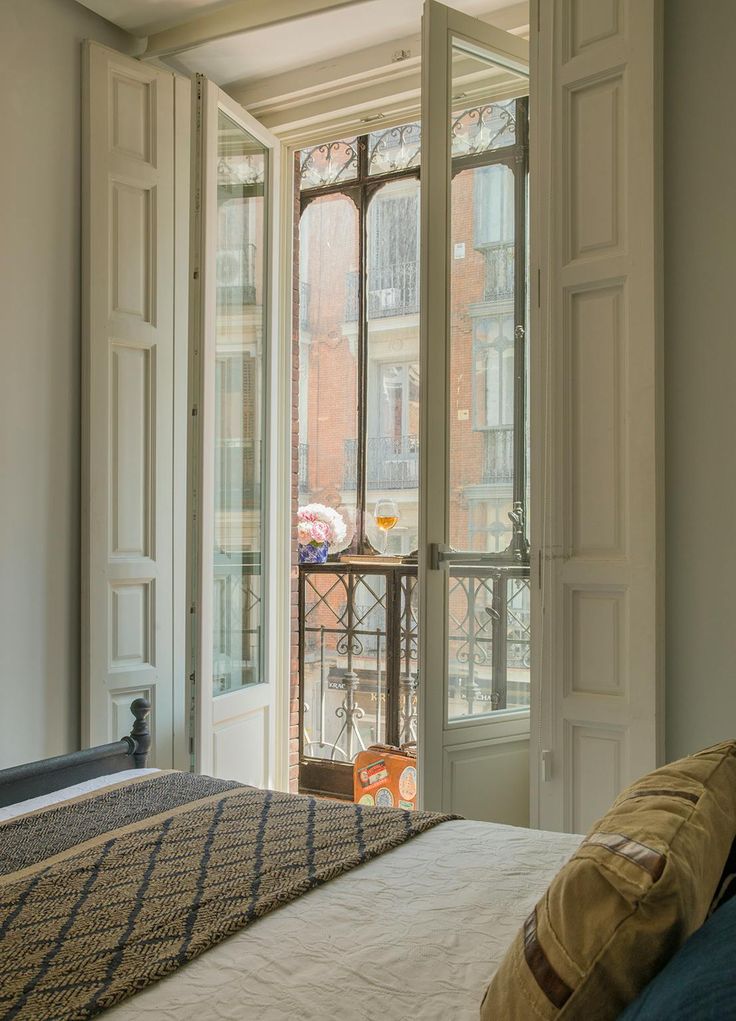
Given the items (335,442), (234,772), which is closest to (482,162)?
(335,442)

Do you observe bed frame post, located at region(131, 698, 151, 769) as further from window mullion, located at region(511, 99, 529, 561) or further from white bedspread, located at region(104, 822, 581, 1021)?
window mullion, located at region(511, 99, 529, 561)

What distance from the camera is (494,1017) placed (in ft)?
2.78

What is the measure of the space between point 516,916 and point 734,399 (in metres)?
1.57

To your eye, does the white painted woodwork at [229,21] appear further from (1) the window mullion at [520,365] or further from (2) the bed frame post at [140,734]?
(2) the bed frame post at [140,734]

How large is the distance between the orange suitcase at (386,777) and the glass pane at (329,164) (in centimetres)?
292

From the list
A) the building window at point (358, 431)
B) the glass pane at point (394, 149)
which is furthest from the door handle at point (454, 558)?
the glass pane at point (394, 149)

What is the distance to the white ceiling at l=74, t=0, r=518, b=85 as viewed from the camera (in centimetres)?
332

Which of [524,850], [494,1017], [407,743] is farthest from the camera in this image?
[407,743]

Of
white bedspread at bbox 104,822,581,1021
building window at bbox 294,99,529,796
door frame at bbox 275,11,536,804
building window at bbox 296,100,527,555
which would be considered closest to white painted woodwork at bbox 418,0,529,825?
building window at bbox 294,99,529,796

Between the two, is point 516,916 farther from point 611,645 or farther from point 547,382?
point 547,382

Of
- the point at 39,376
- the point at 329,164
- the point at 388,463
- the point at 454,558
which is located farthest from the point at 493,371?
the point at 329,164

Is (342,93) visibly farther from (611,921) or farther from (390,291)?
(611,921)

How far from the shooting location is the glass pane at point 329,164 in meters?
4.70

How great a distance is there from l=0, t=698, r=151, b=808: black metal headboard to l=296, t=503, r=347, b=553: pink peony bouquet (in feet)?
7.05
